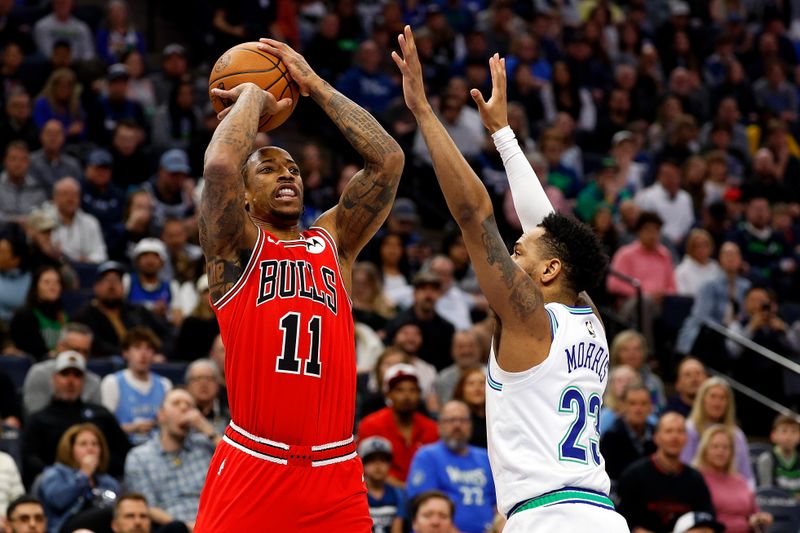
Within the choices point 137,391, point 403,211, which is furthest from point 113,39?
point 137,391

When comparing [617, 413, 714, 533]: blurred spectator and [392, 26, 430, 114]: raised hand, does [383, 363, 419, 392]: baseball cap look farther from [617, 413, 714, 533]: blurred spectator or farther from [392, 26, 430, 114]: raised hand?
[392, 26, 430, 114]: raised hand

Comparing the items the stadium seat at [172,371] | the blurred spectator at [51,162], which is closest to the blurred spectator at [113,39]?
the blurred spectator at [51,162]

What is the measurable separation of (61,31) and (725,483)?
906 cm

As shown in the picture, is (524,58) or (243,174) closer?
(243,174)

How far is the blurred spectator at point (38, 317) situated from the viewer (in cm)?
1188

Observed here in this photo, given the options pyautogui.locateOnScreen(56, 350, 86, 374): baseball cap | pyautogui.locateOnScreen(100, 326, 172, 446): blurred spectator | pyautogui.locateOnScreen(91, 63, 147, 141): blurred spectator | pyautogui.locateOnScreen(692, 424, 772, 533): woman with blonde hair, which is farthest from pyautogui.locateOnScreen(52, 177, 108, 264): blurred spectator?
pyautogui.locateOnScreen(692, 424, 772, 533): woman with blonde hair

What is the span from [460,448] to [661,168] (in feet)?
23.6

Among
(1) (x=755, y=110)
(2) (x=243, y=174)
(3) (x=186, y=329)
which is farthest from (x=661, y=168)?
(2) (x=243, y=174)

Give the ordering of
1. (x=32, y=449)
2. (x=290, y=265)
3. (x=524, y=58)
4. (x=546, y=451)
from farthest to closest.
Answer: (x=524, y=58)
(x=32, y=449)
(x=290, y=265)
(x=546, y=451)

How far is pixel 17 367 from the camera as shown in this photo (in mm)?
11539

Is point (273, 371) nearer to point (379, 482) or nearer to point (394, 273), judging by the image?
point (379, 482)

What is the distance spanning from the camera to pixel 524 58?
18.7 metres

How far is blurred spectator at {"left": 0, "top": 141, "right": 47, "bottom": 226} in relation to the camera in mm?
13508

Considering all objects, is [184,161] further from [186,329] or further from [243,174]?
[243,174]
